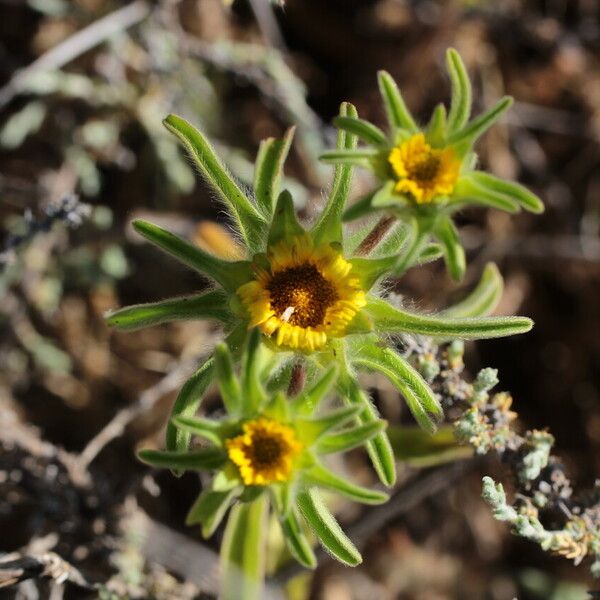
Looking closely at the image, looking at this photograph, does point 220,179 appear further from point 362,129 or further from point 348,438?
point 348,438

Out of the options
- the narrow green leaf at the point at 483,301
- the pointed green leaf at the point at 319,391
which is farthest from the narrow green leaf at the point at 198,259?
the narrow green leaf at the point at 483,301

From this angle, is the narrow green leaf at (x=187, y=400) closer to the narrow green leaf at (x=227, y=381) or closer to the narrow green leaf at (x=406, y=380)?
the narrow green leaf at (x=227, y=381)

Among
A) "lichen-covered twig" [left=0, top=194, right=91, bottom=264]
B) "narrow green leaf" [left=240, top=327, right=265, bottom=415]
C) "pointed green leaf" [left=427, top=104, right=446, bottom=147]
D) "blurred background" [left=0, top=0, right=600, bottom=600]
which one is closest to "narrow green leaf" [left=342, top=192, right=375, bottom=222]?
"pointed green leaf" [left=427, top=104, right=446, bottom=147]

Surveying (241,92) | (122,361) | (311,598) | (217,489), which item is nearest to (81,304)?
(122,361)

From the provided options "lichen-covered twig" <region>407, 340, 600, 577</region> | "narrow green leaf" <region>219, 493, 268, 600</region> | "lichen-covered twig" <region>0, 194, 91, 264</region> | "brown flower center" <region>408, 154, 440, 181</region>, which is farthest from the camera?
"lichen-covered twig" <region>0, 194, 91, 264</region>

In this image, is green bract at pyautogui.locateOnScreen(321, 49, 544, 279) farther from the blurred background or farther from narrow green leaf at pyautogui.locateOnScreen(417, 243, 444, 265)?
the blurred background

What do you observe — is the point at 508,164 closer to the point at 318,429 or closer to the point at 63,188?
the point at 63,188
